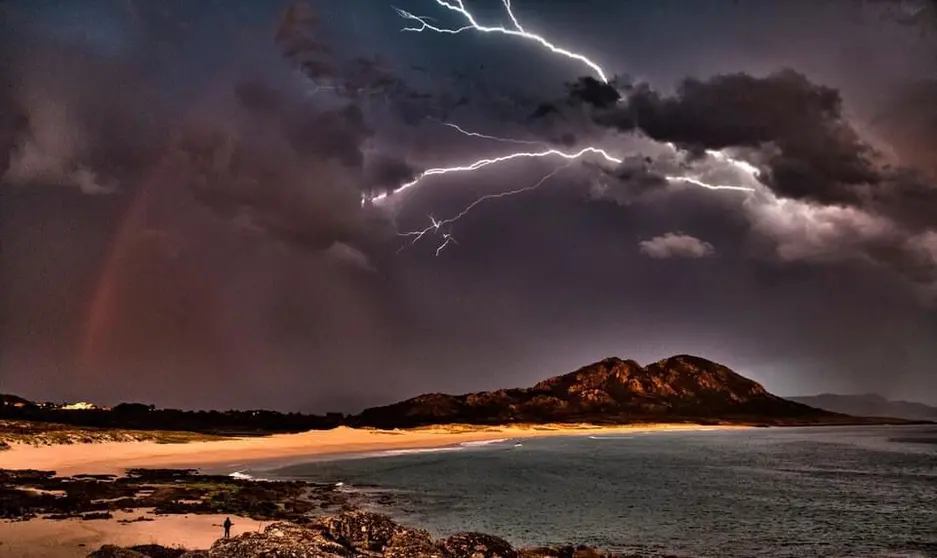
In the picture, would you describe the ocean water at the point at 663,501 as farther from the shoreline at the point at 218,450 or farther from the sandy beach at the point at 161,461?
the sandy beach at the point at 161,461

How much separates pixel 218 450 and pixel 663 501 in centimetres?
4546

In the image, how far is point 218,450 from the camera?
6675cm

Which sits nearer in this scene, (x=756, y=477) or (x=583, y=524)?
(x=583, y=524)

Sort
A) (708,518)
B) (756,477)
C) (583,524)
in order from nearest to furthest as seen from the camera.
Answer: (583,524) < (708,518) < (756,477)

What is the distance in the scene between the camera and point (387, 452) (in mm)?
79750

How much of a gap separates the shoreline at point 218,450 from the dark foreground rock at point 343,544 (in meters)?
30.5

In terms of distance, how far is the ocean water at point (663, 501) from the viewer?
28594 millimetres

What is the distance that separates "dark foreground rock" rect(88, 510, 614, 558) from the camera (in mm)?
12883

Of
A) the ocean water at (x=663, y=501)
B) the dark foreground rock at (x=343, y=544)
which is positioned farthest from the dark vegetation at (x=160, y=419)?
the dark foreground rock at (x=343, y=544)

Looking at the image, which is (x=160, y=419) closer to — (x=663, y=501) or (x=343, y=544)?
(x=663, y=501)

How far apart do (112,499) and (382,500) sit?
44.6ft

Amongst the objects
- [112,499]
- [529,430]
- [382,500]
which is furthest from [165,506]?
[529,430]

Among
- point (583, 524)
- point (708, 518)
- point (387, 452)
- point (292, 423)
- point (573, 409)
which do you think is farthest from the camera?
point (573, 409)

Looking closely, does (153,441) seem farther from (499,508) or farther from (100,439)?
(499,508)
